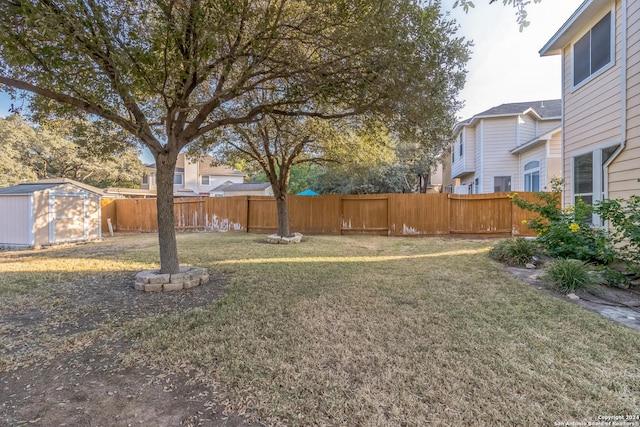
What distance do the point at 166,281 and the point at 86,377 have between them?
7.89 feet

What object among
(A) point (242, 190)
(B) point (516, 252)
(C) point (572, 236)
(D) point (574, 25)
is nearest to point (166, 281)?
(B) point (516, 252)

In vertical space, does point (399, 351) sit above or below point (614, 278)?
below

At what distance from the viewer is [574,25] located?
20.8ft

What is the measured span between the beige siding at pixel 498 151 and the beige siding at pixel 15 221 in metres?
16.7

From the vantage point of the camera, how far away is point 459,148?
1573 centimetres

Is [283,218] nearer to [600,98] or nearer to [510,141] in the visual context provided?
[600,98]

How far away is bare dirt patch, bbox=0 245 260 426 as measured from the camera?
1849 millimetres

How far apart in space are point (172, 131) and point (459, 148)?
14730mm

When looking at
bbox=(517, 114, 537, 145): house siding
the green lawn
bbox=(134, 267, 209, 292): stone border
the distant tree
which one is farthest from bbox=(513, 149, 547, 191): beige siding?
the distant tree

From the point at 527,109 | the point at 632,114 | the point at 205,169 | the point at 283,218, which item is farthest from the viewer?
the point at 205,169

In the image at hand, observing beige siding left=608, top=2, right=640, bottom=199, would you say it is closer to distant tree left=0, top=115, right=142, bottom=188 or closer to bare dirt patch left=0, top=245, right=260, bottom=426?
bare dirt patch left=0, top=245, right=260, bottom=426

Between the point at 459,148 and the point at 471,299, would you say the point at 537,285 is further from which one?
the point at 459,148

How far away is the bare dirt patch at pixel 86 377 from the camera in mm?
1849

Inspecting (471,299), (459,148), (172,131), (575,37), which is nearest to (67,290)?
(172,131)
